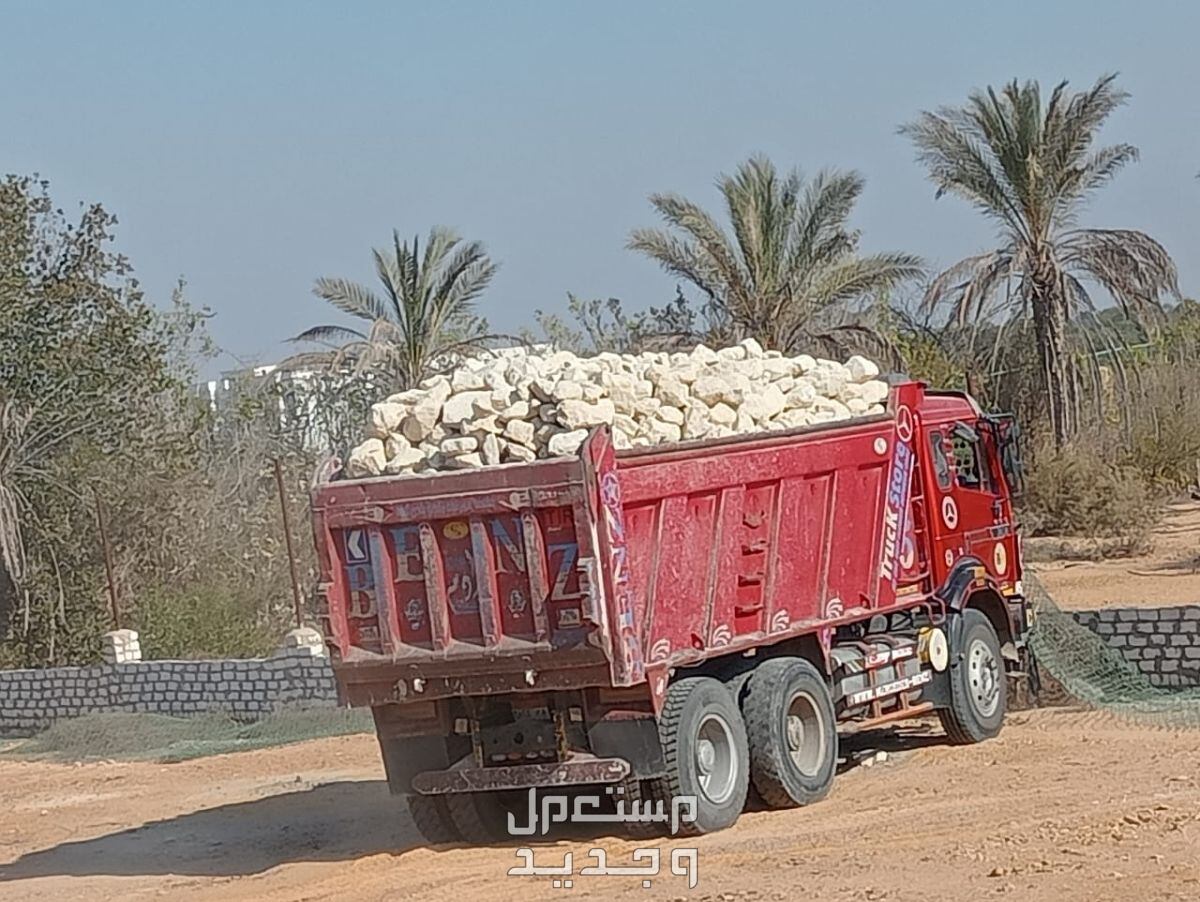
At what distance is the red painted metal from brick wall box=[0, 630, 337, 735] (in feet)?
33.1

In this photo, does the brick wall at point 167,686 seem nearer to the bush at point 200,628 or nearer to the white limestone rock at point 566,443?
the bush at point 200,628

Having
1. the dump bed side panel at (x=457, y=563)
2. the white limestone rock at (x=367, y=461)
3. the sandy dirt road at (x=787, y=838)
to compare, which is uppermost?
the white limestone rock at (x=367, y=461)

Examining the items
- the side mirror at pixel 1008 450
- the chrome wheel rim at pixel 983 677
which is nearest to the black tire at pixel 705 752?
the chrome wheel rim at pixel 983 677

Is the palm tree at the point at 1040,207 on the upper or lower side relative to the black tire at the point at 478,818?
upper

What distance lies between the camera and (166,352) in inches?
1179

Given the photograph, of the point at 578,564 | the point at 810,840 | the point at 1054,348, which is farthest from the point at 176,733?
the point at 1054,348

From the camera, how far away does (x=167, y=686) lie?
76.7 feet

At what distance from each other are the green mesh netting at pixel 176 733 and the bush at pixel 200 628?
242 centimetres

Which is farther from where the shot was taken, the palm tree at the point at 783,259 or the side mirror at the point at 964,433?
the palm tree at the point at 783,259

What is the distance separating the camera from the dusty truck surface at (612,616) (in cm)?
1109

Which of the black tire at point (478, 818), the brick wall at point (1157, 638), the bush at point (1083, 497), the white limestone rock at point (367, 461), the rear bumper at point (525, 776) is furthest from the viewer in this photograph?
the bush at point (1083, 497)

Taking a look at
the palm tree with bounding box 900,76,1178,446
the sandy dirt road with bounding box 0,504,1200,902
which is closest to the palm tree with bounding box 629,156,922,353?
the palm tree with bounding box 900,76,1178,446

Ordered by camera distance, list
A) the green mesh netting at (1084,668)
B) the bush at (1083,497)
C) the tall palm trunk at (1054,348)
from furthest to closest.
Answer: the bush at (1083,497), the tall palm trunk at (1054,348), the green mesh netting at (1084,668)

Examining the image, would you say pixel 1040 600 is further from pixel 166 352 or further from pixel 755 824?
pixel 166 352
